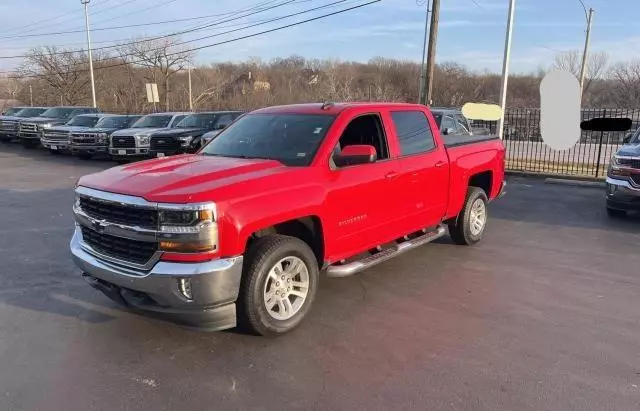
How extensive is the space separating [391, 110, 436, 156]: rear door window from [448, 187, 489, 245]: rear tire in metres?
1.22

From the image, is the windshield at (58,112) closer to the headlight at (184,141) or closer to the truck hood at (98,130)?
the truck hood at (98,130)

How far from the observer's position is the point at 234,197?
3.87 meters

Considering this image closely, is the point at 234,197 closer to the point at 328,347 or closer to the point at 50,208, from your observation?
the point at 328,347

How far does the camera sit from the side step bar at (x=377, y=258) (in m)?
4.75

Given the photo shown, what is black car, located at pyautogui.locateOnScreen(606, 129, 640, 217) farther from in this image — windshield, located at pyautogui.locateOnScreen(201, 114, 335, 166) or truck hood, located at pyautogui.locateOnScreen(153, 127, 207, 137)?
truck hood, located at pyautogui.locateOnScreen(153, 127, 207, 137)

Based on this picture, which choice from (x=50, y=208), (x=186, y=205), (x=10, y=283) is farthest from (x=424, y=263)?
(x=50, y=208)

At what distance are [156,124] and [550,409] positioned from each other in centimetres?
1834

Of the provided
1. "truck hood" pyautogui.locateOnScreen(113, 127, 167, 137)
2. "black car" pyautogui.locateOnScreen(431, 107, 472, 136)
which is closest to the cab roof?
"black car" pyautogui.locateOnScreen(431, 107, 472, 136)

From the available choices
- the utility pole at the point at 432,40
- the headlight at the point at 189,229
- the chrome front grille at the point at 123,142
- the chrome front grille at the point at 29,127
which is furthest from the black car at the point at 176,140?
the headlight at the point at 189,229

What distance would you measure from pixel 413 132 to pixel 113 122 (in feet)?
57.2

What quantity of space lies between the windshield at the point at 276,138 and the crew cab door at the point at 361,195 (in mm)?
225

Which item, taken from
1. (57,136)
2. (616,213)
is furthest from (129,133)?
(616,213)

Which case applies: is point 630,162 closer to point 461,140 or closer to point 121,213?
point 461,140

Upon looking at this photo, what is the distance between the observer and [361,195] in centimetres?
491
